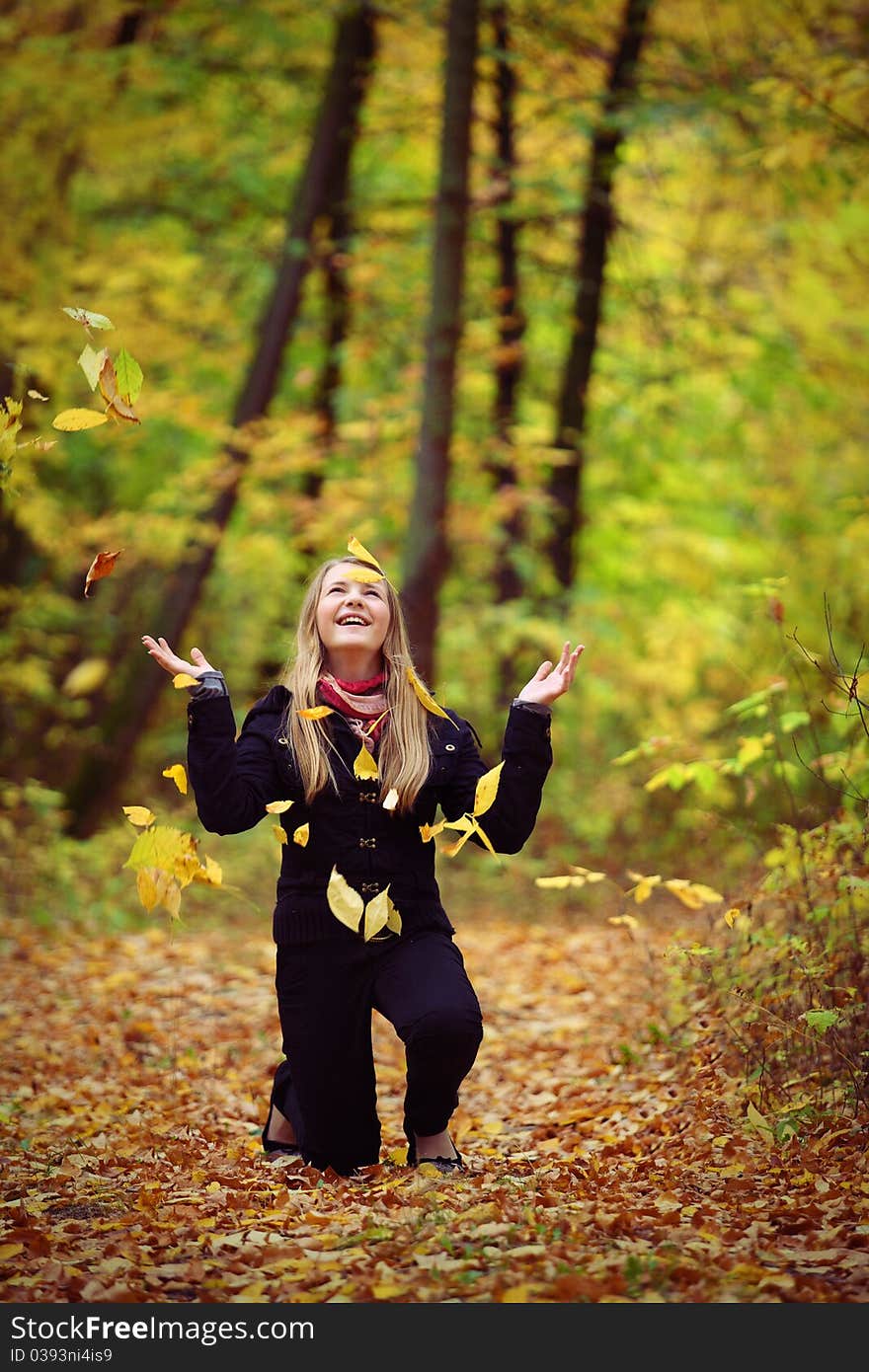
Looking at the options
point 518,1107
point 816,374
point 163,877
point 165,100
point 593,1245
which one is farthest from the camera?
point 816,374

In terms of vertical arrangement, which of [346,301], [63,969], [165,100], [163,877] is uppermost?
[165,100]

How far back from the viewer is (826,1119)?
4.34m

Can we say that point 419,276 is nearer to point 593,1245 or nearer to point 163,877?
point 163,877

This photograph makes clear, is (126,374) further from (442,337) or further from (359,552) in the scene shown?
(442,337)

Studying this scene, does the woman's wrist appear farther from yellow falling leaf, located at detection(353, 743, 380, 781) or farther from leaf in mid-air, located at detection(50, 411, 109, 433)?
leaf in mid-air, located at detection(50, 411, 109, 433)

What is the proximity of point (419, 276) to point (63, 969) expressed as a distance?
7.52 m

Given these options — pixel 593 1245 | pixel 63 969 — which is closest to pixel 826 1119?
pixel 593 1245

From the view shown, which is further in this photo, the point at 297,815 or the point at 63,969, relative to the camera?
the point at 63,969

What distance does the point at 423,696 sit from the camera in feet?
14.5

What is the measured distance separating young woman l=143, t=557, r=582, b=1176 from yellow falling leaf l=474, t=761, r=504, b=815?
9cm

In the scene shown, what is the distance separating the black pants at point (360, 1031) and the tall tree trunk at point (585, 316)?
7.89 meters

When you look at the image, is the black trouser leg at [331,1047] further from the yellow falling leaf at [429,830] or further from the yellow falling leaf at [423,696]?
the yellow falling leaf at [423,696]

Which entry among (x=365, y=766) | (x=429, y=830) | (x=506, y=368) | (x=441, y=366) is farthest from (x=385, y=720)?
(x=506, y=368)

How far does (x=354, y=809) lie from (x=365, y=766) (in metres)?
0.19
